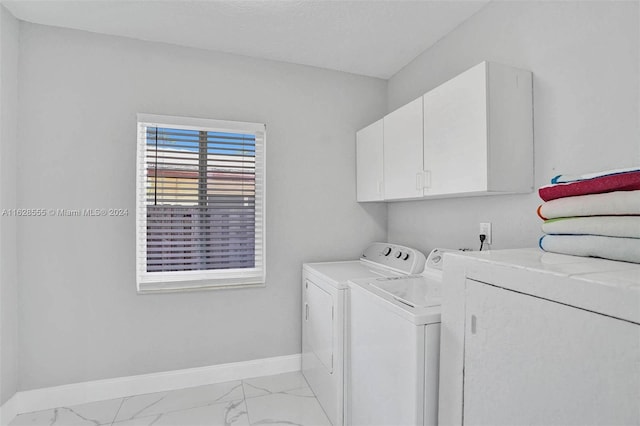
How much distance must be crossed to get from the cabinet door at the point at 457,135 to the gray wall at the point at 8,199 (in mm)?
2567

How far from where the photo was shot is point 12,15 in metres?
1.97

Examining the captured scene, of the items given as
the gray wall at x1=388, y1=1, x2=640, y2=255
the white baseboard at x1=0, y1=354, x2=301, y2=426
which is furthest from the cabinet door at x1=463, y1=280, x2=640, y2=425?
the white baseboard at x1=0, y1=354, x2=301, y2=426

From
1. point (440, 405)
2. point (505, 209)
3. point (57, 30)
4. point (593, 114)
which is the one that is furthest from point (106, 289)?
point (593, 114)

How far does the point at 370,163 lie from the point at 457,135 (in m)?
0.95

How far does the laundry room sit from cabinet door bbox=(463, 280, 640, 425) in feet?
A: 0.04

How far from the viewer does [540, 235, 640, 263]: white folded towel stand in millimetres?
824

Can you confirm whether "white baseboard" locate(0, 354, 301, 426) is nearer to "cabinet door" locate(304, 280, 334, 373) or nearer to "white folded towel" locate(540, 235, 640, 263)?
"cabinet door" locate(304, 280, 334, 373)

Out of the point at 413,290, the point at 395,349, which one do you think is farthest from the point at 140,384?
the point at 413,290

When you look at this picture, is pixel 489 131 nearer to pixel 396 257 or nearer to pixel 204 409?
pixel 396 257

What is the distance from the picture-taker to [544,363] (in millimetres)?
751

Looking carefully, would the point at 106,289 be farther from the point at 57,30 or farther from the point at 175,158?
the point at 57,30

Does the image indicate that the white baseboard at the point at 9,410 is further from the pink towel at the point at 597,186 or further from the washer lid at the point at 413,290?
the pink towel at the point at 597,186

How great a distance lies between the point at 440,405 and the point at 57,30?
308cm

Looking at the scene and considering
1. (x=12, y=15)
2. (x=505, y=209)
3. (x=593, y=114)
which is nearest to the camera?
(x=593, y=114)
